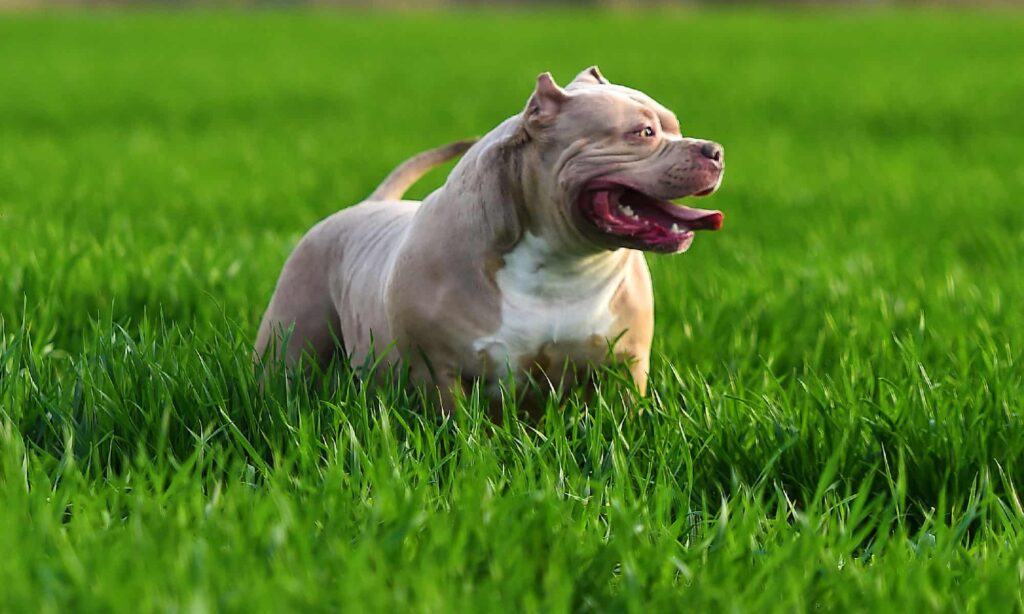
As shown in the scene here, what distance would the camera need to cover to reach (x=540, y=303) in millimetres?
2838

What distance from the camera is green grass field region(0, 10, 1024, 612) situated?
200 centimetres

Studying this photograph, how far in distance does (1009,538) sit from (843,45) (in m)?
17.6

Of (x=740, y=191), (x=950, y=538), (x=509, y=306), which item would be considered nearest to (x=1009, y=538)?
(x=950, y=538)

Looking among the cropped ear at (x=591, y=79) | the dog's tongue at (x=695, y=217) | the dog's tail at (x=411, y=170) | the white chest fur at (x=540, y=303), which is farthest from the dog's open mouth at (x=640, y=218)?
the dog's tail at (x=411, y=170)

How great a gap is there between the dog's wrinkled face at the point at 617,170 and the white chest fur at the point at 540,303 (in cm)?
9

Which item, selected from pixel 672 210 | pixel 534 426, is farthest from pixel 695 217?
pixel 534 426

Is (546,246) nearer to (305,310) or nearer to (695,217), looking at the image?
(695,217)

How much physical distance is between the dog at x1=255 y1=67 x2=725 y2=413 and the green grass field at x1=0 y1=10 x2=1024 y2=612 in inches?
5.3

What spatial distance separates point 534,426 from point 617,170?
658 mm

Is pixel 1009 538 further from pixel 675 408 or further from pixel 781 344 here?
pixel 781 344

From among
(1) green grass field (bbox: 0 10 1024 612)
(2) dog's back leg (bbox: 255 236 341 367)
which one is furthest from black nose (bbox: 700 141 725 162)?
(2) dog's back leg (bbox: 255 236 341 367)

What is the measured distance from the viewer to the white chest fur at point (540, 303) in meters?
2.82

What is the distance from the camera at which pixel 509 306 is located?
9.25 ft

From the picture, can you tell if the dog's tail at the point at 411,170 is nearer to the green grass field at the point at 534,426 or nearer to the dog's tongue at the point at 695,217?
the green grass field at the point at 534,426
